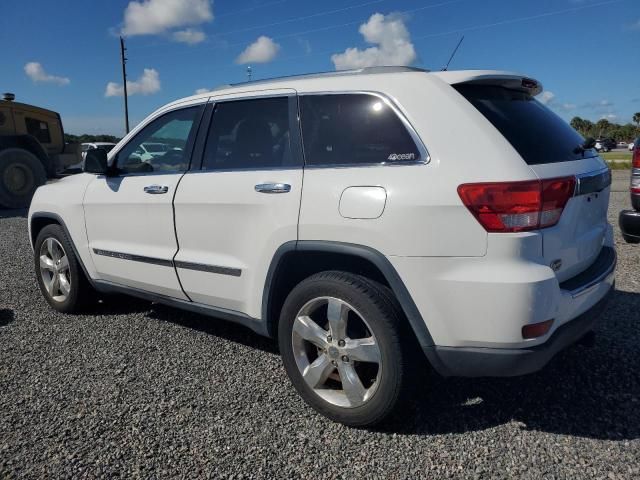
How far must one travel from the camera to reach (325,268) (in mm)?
2910

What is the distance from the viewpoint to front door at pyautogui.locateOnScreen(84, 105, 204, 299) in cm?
356

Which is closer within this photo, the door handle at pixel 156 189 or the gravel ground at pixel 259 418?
the gravel ground at pixel 259 418

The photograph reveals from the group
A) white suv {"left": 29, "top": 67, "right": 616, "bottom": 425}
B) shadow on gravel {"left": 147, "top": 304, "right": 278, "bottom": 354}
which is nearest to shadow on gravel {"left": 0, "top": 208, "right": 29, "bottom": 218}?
shadow on gravel {"left": 147, "top": 304, "right": 278, "bottom": 354}

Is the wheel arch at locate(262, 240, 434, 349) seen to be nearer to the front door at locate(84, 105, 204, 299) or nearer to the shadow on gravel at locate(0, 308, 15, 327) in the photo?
the front door at locate(84, 105, 204, 299)

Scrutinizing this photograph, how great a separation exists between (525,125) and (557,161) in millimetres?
248

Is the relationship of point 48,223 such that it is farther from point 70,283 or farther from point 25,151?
point 25,151

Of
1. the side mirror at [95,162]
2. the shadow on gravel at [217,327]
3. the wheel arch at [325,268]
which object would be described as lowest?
the shadow on gravel at [217,327]

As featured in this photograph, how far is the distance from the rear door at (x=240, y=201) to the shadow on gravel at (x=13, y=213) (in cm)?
928

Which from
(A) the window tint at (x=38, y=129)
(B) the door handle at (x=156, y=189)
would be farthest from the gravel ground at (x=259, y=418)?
(A) the window tint at (x=38, y=129)

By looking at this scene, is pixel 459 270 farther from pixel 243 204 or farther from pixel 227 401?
pixel 227 401

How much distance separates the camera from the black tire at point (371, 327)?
2527 millimetres

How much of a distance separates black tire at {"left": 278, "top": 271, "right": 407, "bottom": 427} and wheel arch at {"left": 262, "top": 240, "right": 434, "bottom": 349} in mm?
80

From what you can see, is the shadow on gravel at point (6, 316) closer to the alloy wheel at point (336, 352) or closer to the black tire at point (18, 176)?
the alloy wheel at point (336, 352)

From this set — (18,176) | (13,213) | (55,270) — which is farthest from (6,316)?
(18,176)
